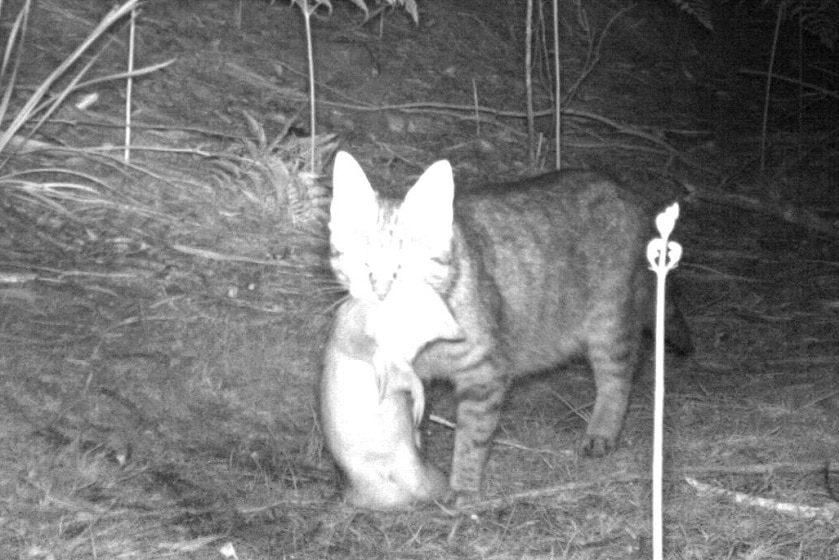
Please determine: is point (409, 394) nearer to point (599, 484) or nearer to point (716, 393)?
point (599, 484)

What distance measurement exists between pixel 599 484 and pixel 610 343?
47.3 inches

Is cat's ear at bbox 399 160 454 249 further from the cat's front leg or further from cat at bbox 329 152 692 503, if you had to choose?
the cat's front leg

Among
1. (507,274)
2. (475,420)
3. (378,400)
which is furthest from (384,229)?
(507,274)

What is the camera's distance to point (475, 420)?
5.17 meters

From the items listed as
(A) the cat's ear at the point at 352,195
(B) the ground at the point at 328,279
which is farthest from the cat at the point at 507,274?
(B) the ground at the point at 328,279

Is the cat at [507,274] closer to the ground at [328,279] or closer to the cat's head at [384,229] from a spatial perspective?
the cat's head at [384,229]

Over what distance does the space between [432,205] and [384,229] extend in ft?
0.64

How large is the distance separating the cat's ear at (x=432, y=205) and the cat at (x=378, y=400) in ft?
0.74

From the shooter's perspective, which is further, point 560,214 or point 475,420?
point 560,214

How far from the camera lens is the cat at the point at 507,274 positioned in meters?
4.77

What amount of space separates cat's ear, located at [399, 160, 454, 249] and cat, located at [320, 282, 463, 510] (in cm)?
23

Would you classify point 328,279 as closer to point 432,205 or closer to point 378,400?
point 432,205

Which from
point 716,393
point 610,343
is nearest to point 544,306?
point 610,343

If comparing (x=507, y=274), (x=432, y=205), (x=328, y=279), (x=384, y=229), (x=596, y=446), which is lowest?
(x=596, y=446)
